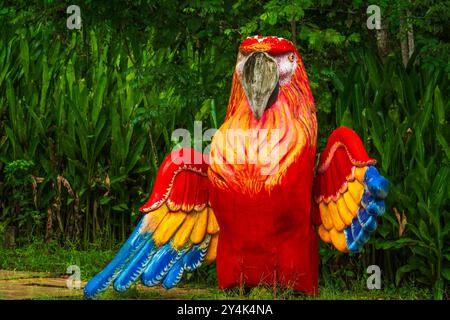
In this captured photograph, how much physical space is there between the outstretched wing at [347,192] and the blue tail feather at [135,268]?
1046 mm

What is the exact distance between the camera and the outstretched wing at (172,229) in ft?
Result: 20.9

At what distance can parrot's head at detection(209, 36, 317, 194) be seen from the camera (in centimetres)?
603

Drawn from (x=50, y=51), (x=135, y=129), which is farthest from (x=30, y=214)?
(x=50, y=51)

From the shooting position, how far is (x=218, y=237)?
6484mm

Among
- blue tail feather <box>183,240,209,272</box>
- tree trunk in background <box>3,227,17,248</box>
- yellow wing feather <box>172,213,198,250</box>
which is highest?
yellow wing feather <box>172,213,198,250</box>

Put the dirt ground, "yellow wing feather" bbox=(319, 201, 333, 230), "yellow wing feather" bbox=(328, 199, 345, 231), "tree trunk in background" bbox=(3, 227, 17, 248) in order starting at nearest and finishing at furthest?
"yellow wing feather" bbox=(328, 199, 345, 231), "yellow wing feather" bbox=(319, 201, 333, 230), the dirt ground, "tree trunk in background" bbox=(3, 227, 17, 248)

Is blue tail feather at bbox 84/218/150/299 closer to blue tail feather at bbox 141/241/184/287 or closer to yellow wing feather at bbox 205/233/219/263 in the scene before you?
blue tail feather at bbox 141/241/184/287

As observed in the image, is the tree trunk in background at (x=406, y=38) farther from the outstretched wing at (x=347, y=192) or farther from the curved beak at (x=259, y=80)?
the curved beak at (x=259, y=80)

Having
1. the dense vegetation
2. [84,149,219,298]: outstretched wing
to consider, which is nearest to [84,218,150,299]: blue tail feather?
[84,149,219,298]: outstretched wing

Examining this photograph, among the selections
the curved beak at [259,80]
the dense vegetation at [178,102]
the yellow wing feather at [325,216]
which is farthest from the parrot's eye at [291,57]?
the yellow wing feather at [325,216]

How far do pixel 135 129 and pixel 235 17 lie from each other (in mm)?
1400

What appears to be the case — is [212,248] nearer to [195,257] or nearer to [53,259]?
[195,257]

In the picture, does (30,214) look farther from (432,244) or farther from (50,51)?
(432,244)

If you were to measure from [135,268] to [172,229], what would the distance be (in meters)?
0.35
